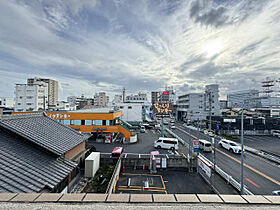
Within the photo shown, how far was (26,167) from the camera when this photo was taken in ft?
19.2

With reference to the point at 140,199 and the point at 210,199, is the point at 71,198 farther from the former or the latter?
the point at 210,199

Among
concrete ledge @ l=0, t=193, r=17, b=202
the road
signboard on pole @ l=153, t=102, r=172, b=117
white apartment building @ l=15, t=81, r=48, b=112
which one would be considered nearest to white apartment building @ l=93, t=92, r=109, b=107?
white apartment building @ l=15, t=81, r=48, b=112

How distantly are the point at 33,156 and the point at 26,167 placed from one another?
1.02 m

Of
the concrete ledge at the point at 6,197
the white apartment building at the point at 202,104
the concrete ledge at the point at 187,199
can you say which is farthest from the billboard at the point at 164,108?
the white apartment building at the point at 202,104

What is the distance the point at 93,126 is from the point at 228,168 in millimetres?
21495

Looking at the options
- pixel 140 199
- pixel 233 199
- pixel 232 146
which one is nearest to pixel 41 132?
pixel 140 199

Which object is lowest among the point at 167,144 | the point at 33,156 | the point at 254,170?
the point at 254,170

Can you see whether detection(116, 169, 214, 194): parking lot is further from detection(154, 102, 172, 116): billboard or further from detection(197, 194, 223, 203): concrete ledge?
detection(154, 102, 172, 116): billboard

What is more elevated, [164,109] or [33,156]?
[164,109]

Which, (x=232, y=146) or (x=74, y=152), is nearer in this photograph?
(x=74, y=152)

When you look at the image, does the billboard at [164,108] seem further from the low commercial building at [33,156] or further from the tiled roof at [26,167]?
the tiled roof at [26,167]

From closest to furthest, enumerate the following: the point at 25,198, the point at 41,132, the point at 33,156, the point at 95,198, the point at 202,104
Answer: the point at 25,198
the point at 95,198
the point at 33,156
the point at 41,132
the point at 202,104

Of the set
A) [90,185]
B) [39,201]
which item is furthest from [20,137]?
[39,201]

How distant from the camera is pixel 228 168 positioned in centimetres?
1431
